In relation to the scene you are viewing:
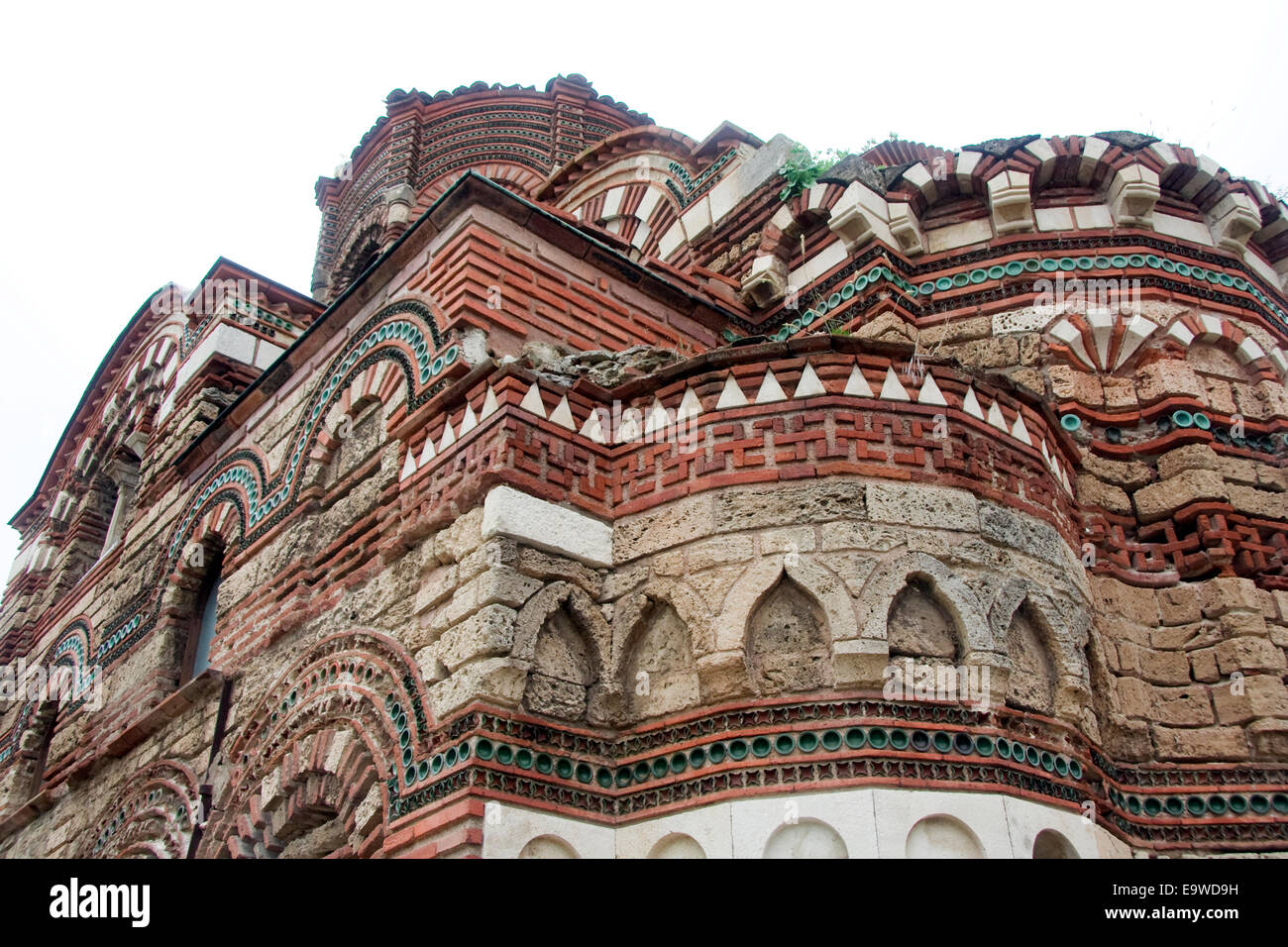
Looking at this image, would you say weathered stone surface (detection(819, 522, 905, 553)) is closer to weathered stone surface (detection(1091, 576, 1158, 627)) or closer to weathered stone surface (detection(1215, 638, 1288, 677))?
weathered stone surface (detection(1091, 576, 1158, 627))

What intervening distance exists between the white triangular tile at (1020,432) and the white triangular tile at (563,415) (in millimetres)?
1758

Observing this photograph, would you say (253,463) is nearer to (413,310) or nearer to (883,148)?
(413,310)

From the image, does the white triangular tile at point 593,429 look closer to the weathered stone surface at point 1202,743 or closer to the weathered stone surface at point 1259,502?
the weathered stone surface at point 1202,743

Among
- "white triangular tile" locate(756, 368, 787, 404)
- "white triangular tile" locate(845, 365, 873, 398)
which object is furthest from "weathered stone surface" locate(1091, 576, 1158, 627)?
"white triangular tile" locate(756, 368, 787, 404)

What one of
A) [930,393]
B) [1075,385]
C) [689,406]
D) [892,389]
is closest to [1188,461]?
[1075,385]

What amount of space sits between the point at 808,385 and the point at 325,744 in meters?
2.36

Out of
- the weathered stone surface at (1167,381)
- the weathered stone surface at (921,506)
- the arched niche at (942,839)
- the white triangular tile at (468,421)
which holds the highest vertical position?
the weathered stone surface at (1167,381)

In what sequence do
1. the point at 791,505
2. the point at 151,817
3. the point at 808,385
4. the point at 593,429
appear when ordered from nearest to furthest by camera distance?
the point at 791,505 < the point at 808,385 < the point at 593,429 < the point at 151,817

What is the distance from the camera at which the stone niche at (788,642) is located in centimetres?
389

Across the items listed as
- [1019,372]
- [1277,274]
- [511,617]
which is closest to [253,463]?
[511,617]

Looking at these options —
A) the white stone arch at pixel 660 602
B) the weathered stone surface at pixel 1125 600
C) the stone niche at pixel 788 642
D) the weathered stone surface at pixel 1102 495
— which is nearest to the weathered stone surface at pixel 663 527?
the white stone arch at pixel 660 602

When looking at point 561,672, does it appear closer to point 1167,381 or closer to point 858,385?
point 858,385

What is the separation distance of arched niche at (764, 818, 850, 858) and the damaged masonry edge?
124 centimetres

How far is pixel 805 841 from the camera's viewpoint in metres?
3.62
